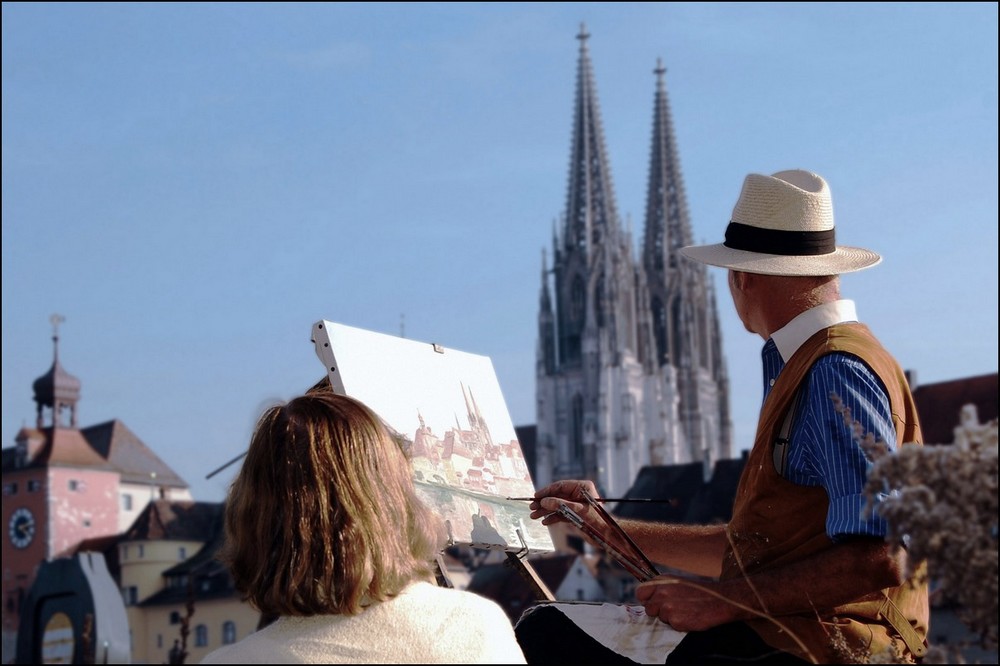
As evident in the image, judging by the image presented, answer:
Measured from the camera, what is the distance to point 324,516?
8.78 ft

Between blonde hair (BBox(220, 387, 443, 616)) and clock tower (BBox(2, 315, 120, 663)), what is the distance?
2769 inches

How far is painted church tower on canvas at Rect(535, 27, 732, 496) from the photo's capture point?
296ft

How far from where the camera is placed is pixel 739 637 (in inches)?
142

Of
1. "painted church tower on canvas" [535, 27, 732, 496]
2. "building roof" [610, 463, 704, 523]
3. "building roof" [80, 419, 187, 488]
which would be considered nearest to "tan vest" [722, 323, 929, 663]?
"building roof" [610, 463, 704, 523]

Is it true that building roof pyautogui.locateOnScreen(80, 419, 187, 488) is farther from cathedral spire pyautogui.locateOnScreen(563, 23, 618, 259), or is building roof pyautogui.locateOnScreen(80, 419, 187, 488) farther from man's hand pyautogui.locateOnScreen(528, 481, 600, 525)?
man's hand pyautogui.locateOnScreen(528, 481, 600, 525)

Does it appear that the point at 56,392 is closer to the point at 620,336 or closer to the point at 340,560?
the point at 620,336

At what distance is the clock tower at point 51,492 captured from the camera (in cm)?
7075

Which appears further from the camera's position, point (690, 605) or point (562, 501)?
point (562, 501)

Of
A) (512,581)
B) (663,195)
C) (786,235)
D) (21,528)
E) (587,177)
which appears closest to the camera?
(786,235)

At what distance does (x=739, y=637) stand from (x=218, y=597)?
55403 millimetres

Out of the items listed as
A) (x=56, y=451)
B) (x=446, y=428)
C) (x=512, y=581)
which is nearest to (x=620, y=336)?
(x=56, y=451)

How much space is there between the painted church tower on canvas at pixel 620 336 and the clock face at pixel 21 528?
98.1ft

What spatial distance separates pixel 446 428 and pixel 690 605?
1869 mm

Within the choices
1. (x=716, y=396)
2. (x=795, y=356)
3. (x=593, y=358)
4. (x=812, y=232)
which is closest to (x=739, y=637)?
(x=795, y=356)
